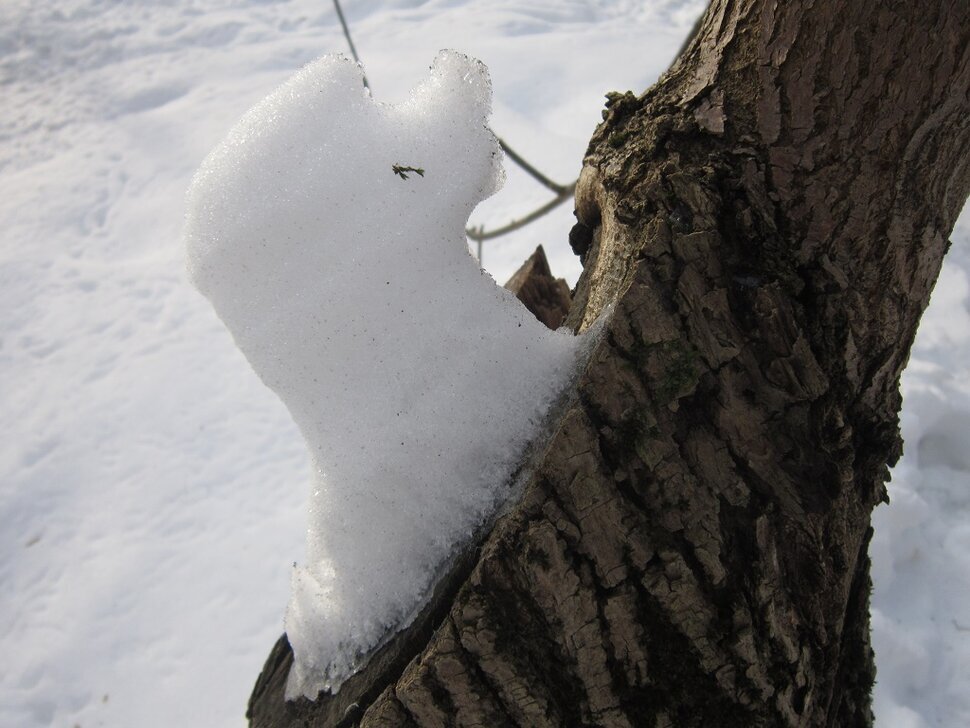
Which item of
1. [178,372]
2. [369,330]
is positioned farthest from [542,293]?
[178,372]

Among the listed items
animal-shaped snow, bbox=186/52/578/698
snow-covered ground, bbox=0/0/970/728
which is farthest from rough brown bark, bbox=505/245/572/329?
snow-covered ground, bbox=0/0/970/728

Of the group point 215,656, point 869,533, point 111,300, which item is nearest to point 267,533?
point 215,656

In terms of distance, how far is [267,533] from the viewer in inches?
90.0

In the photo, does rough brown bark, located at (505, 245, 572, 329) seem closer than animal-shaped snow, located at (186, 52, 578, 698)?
No

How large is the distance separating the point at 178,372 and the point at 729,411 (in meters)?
2.76

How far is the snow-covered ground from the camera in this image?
75.4 inches

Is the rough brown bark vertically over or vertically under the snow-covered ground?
over

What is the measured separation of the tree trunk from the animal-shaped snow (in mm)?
72

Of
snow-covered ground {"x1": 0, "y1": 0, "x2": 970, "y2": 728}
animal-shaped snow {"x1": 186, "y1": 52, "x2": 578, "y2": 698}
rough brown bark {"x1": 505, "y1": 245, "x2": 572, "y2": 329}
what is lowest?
snow-covered ground {"x1": 0, "y1": 0, "x2": 970, "y2": 728}

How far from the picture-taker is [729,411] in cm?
69

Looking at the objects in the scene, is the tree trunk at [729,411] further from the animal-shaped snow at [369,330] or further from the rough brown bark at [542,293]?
the rough brown bark at [542,293]

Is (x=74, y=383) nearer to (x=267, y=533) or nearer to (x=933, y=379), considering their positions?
(x=267, y=533)

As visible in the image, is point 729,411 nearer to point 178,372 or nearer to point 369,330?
point 369,330

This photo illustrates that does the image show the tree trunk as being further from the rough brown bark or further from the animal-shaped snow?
the rough brown bark
